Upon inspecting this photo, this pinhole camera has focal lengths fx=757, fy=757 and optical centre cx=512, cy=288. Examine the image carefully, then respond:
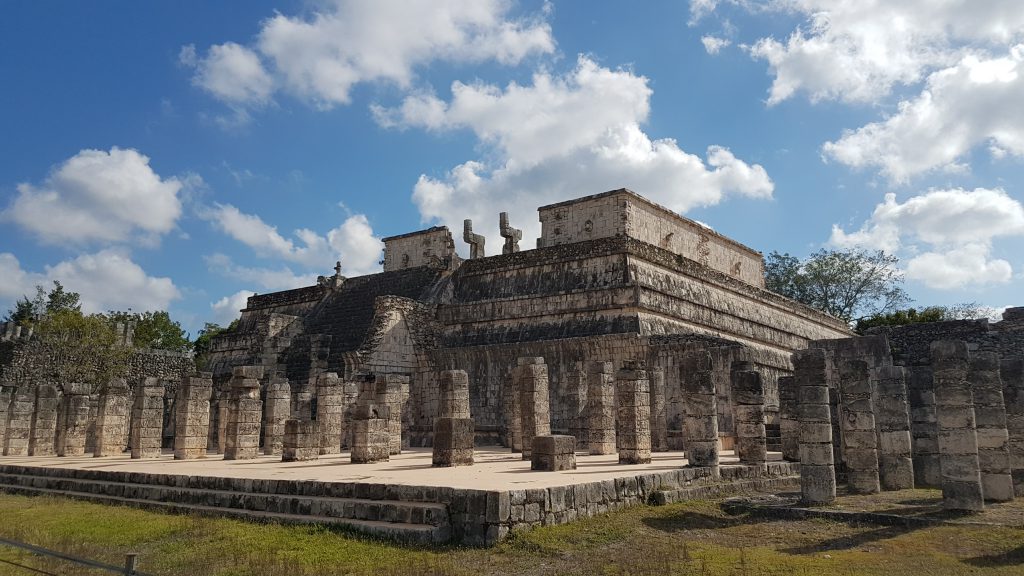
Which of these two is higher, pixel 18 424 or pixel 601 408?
pixel 601 408

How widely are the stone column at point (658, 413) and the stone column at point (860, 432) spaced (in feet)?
22.1

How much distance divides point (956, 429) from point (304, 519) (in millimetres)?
8412

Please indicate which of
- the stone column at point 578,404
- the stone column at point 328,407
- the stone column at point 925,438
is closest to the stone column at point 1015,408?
the stone column at point 925,438

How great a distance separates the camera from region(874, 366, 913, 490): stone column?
1185 centimetres

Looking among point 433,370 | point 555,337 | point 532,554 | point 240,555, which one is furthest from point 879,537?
point 433,370

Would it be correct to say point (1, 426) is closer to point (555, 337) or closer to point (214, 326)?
point (555, 337)

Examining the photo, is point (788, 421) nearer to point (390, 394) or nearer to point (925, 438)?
point (925, 438)

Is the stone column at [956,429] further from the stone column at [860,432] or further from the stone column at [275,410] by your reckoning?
the stone column at [275,410]

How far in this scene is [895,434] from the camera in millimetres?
11930

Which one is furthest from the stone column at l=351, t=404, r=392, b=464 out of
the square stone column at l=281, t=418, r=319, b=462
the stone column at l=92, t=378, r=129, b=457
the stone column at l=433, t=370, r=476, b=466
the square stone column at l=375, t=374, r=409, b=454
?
the stone column at l=92, t=378, r=129, b=457

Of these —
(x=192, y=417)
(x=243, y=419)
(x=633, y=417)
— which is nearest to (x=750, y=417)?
(x=633, y=417)

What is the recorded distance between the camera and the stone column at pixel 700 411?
483 inches

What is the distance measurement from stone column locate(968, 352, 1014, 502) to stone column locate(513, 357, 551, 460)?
28.1ft

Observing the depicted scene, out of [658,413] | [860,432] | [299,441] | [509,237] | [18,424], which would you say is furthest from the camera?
[509,237]
